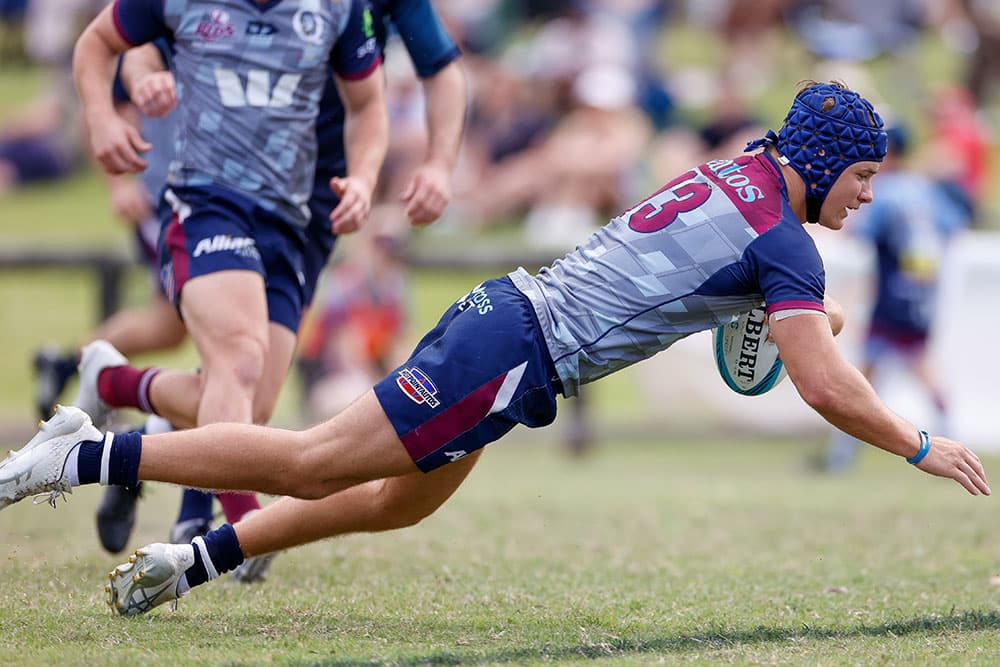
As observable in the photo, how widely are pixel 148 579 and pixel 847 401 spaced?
2.23 meters

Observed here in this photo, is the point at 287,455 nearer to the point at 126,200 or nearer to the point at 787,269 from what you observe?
the point at 787,269

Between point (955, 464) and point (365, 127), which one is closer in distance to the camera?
point (955, 464)

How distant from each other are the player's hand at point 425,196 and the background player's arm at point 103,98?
1043 mm

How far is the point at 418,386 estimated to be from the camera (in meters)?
4.44

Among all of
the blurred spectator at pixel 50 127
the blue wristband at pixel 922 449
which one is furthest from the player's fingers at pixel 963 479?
the blurred spectator at pixel 50 127

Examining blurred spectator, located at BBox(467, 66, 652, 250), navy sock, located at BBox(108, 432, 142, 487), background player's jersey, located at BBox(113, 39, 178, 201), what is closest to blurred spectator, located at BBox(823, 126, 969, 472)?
blurred spectator, located at BBox(467, 66, 652, 250)

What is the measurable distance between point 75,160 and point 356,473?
1412cm

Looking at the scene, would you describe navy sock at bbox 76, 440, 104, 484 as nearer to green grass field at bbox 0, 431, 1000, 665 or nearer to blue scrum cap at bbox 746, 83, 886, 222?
green grass field at bbox 0, 431, 1000, 665

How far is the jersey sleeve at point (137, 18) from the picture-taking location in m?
5.53

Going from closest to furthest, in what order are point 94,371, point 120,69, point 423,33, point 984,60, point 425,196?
point 425,196 < point 94,371 < point 423,33 < point 120,69 < point 984,60

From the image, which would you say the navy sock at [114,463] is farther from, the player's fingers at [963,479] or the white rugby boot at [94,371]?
the player's fingers at [963,479]

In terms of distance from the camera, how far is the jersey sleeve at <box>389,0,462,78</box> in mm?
6172

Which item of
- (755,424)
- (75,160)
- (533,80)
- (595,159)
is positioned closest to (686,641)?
(755,424)

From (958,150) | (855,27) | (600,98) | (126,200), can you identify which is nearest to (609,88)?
(600,98)
